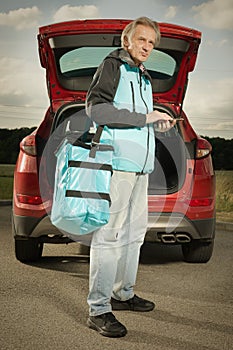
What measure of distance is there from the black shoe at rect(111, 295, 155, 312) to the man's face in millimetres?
1710

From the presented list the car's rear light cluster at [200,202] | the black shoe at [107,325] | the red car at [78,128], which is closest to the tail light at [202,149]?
the red car at [78,128]

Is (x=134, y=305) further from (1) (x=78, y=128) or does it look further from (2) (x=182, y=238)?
(1) (x=78, y=128)

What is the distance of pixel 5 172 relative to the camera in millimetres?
37219

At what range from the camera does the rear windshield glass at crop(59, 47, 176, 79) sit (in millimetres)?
6309

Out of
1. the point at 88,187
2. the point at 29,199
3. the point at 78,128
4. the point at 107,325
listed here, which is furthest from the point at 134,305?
the point at 78,128

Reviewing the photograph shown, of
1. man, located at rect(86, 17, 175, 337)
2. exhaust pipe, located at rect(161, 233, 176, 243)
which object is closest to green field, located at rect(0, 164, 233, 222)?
exhaust pipe, located at rect(161, 233, 176, 243)

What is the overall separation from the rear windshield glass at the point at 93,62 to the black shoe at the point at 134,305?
7.83ft

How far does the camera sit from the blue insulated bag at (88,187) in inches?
166

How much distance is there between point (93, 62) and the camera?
6484 mm

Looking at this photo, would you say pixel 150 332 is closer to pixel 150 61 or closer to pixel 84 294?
pixel 84 294

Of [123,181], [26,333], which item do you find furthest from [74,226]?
[26,333]

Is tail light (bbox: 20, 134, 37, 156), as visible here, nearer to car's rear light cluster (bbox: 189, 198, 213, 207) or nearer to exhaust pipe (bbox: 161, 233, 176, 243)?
exhaust pipe (bbox: 161, 233, 176, 243)

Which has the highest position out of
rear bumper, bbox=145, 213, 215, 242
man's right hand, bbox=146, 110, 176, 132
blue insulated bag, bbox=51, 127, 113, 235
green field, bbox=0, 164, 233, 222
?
man's right hand, bbox=146, 110, 176, 132

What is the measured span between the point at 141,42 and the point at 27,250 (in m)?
2.75
